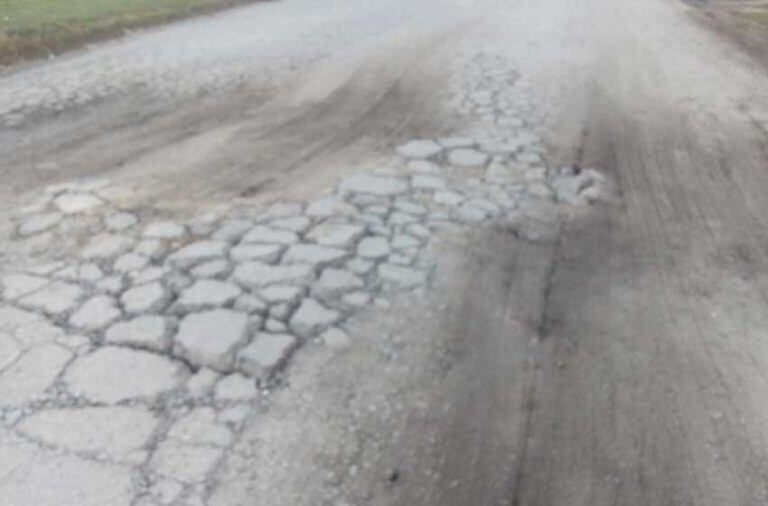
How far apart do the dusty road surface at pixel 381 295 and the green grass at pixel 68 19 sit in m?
1.15

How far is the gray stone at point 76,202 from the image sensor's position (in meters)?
5.06

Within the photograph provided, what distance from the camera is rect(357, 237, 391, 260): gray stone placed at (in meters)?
4.58

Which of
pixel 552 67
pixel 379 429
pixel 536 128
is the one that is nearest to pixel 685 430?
pixel 379 429

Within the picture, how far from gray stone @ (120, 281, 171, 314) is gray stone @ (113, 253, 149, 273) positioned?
23 centimetres

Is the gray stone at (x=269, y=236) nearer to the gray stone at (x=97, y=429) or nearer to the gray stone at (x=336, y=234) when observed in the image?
the gray stone at (x=336, y=234)

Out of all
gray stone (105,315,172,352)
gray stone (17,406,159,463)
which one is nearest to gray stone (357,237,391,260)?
gray stone (105,315,172,352)

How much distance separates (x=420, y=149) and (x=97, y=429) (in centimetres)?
367

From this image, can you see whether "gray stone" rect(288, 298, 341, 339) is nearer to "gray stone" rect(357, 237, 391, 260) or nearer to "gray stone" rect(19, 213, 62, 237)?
"gray stone" rect(357, 237, 391, 260)

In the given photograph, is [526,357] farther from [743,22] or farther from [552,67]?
[743,22]

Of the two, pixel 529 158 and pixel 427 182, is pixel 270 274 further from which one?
pixel 529 158

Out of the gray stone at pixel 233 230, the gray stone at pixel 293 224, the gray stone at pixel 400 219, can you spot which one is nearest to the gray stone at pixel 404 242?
the gray stone at pixel 400 219

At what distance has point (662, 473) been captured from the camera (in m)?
3.19

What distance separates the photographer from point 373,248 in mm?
4656

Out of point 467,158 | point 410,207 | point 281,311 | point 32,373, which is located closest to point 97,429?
point 32,373
